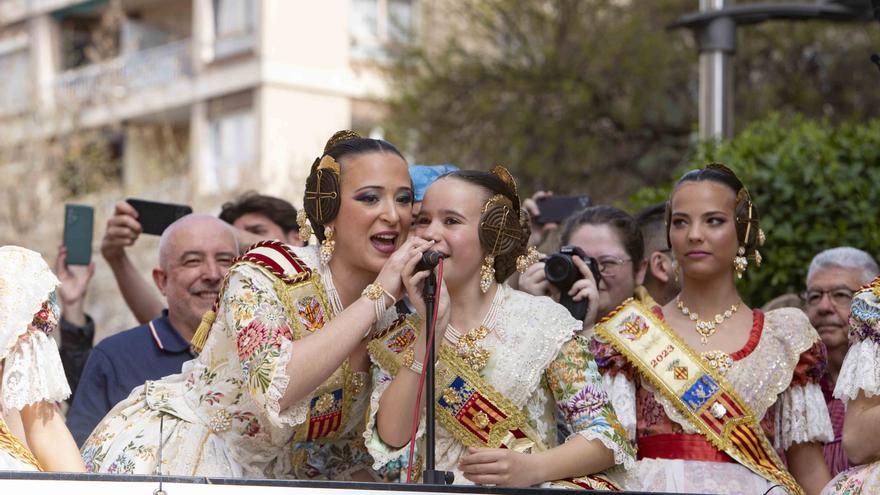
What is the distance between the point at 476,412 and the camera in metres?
4.75

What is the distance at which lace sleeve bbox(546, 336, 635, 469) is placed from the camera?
473 cm

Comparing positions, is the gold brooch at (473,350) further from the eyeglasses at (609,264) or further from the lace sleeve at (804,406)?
the eyeglasses at (609,264)

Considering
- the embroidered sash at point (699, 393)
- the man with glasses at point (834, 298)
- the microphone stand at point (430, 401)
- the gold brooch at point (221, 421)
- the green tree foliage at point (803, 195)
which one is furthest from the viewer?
the green tree foliage at point (803, 195)

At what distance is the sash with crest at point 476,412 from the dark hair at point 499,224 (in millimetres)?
352

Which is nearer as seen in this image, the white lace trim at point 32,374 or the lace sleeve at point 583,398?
the white lace trim at point 32,374

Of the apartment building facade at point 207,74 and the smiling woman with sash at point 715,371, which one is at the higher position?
the apartment building facade at point 207,74

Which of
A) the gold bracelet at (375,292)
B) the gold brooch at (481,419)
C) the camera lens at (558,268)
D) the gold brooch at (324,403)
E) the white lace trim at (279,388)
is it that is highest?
the gold bracelet at (375,292)

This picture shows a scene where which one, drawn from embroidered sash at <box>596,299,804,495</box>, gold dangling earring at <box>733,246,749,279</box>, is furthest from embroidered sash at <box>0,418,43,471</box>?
gold dangling earring at <box>733,246,749,279</box>

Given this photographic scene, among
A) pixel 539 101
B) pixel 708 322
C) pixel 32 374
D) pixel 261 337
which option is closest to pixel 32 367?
pixel 32 374

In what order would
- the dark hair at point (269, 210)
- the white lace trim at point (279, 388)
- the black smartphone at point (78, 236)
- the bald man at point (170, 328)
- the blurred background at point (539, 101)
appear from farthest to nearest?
the blurred background at point (539, 101) < the dark hair at point (269, 210) < the black smartphone at point (78, 236) < the bald man at point (170, 328) < the white lace trim at point (279, 388)

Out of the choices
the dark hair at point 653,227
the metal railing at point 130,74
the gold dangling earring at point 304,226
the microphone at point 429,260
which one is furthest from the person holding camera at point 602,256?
the metal railing at point 130,74

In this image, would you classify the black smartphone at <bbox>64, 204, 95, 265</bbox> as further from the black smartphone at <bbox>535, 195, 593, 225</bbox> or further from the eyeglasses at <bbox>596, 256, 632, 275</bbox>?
the eyeglasses at <bbox>596, 256, 632, 275</bbox>

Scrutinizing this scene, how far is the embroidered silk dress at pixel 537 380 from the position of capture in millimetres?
4754

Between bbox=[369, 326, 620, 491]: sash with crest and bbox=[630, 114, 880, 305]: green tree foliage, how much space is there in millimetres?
3362
